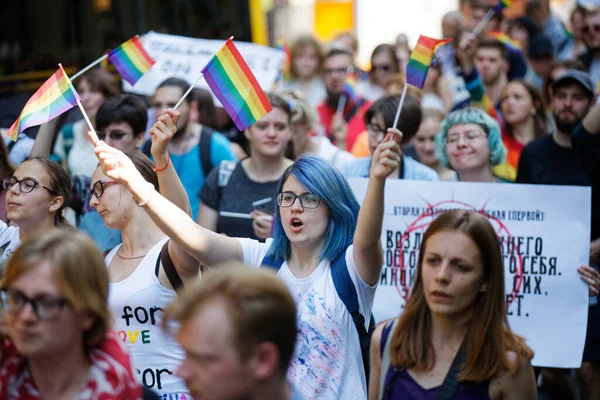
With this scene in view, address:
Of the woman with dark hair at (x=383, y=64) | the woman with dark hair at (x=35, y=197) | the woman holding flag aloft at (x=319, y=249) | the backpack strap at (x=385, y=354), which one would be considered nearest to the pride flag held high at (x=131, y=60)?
the woman with dark hair at (x=35, y=197)

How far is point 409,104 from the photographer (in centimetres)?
627

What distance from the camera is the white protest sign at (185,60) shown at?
8.30 m

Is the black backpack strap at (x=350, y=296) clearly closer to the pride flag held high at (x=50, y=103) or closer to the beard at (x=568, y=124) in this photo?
the pride flag held high at (x=50, y=103)

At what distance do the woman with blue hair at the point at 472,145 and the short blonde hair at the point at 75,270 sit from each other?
3274mm

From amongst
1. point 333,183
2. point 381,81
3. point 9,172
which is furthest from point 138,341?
point 381,81

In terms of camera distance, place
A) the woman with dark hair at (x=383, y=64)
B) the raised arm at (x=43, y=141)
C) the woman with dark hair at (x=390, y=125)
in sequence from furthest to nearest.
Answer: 1. the woman with dark hair at (x=383, y=64)
2. the raised arm at (x=43, y=141)
3. the woman with dark hair at (x=390, y=125)

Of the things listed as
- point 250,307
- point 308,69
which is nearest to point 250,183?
point 250,307

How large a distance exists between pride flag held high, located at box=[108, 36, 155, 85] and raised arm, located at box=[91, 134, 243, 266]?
5.64 ft

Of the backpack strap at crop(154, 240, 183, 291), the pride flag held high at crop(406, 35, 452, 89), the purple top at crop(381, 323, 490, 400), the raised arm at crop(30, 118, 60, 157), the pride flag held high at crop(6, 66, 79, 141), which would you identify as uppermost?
the pride flag held high at crop(406, 35, 452, 89)

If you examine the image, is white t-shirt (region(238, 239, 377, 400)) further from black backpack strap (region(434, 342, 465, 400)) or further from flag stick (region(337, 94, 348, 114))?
flag stick (region(337, 94, 348, 114))

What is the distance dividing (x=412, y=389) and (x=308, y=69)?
6.76m

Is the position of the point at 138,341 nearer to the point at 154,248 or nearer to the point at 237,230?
the point at 154,248

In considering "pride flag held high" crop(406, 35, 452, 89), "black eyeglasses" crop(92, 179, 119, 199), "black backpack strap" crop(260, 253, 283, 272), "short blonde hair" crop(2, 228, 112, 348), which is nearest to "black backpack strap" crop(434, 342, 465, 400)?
"black backpack strap" crop(260, 253, 283, 272)

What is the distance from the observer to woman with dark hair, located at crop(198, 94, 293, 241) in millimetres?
5758
